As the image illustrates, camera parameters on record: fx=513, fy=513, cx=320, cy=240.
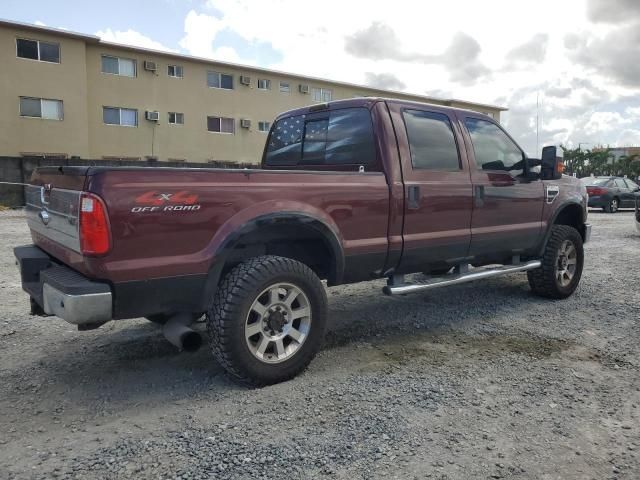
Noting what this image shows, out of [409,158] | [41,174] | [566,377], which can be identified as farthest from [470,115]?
[41,174]

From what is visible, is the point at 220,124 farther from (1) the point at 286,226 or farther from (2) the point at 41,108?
→ (1) the point at 286,226

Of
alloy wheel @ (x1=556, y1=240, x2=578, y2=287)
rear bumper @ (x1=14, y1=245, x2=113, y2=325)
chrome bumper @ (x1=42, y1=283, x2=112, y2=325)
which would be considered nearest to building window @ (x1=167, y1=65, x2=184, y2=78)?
alloy wheel @ (x1=556, y1=240, x2=578, y2=287)

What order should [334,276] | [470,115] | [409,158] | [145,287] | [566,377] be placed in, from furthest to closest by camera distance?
[470,115]
[409,158]
[334,276]
[566,377]
[145,287]

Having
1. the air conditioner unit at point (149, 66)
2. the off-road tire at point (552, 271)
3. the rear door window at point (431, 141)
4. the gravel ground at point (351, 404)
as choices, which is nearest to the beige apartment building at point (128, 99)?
the air conditioner unit at point (149, 66)

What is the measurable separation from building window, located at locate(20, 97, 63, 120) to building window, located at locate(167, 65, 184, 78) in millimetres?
5996

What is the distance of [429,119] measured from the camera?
4.73 meters

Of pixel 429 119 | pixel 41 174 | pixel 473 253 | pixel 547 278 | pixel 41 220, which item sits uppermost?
pixel 429 119

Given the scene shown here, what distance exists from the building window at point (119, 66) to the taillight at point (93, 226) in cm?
2588

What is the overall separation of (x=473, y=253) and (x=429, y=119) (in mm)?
1366

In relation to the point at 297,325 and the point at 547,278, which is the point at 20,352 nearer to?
the point at 297,325

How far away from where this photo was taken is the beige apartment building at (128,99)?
23.2m

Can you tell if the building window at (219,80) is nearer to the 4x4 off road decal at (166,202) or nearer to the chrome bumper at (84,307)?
the 4x4 off road decal at (166,202)

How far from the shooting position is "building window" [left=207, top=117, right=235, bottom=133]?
2943 centimetres

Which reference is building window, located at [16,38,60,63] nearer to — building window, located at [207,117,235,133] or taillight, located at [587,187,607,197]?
building window, located at [207,117,235,133]
